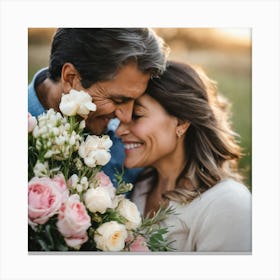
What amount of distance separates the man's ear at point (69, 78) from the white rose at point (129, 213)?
2.27 ft

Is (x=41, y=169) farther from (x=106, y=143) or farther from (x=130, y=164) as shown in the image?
(x=130, y=164)

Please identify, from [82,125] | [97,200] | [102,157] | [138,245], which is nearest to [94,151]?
[102,157]

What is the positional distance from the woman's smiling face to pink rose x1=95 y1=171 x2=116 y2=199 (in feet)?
0.58

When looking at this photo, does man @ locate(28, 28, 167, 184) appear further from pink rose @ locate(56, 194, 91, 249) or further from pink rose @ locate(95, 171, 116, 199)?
pink rose @ locate(56, 194, 91, 249)

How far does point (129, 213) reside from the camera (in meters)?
3.11

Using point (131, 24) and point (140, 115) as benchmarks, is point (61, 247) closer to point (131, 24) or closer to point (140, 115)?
point (140, 115)

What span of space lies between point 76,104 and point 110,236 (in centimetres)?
73

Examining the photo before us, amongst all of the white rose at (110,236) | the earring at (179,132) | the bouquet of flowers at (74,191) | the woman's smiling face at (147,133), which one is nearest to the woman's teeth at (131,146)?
the woman's smiling face at (147,133)

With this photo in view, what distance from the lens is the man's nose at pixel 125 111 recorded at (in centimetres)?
317

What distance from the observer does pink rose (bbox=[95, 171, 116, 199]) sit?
122 inches

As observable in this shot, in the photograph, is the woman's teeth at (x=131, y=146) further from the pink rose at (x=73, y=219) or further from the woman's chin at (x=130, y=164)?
the pink rose at (x=73, y=219)
